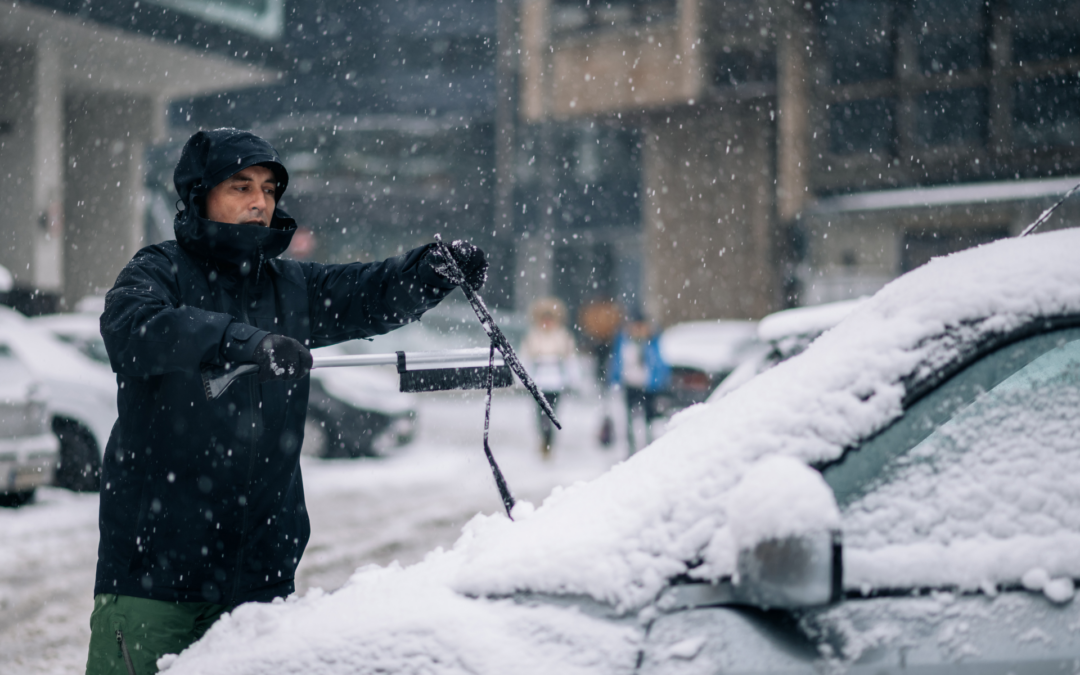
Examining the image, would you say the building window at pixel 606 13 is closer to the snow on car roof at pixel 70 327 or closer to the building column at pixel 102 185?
the building column at pixel 102 185

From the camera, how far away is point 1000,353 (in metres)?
1.67

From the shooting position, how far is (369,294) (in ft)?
8.43

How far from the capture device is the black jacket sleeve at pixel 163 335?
6.44 feet

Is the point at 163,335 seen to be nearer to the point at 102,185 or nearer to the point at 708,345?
the point at 708,345

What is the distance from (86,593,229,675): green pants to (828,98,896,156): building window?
60.4ft

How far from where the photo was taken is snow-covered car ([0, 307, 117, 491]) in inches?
311

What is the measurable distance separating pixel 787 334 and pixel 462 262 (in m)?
2.22

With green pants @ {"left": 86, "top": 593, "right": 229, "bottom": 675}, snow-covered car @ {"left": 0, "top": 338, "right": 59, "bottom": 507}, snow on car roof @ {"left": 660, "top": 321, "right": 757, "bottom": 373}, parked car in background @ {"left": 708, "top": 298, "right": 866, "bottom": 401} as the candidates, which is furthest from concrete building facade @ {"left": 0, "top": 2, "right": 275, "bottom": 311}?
green pants @ {"left": 86, "top": 593, "right": 229, "bottom": 675}

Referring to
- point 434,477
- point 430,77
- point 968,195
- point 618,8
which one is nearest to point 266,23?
point 618,8

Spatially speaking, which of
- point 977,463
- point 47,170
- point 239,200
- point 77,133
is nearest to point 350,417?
point 47,170

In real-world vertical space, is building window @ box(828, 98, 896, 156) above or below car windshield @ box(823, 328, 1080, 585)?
above

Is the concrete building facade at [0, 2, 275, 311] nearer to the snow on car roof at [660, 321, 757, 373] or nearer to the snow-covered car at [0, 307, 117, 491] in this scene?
the snow-covered car at [0, 307, 117, 491]

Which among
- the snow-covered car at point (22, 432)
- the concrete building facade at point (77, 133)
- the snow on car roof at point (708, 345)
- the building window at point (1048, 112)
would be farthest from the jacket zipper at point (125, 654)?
the building window at point (1048, 112)

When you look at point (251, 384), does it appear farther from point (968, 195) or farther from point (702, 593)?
point (968, 195)
